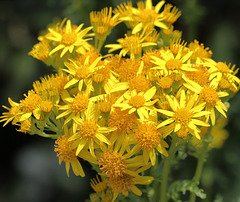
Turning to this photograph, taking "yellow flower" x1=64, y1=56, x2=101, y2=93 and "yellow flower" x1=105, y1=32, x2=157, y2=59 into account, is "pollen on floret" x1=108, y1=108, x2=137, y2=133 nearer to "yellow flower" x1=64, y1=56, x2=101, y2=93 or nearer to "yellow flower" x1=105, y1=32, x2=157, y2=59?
"yellow flower" x1=64, y1=56, x2=101, y2=93

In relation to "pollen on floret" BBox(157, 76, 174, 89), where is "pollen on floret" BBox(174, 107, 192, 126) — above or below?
below

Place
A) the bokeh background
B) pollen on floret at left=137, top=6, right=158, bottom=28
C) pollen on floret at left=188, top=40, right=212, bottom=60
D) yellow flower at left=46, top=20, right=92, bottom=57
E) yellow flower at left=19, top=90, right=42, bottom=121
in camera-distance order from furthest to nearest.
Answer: the bokeh background < pollen on floret at left=137, top=6, right=158, bottom=28 < yellow flower at left=46, top=20, right=92, bottom=57 < pollen on floret at left=188, top=40, right=212, bottom=60 < yellow flower at left=19, top=90, right=42, bottom=121

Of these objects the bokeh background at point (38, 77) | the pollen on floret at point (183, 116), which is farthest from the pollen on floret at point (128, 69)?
the bokeh background at point (38, 77)

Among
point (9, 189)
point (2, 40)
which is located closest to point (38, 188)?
point (9, 189)

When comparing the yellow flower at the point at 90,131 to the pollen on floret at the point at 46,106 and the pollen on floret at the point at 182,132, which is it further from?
the pollen on floret at the point at 182,132

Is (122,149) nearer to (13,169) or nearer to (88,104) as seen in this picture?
(88,104)

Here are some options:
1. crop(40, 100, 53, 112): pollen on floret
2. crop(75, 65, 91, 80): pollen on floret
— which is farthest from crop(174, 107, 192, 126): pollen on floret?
crop(40, 100, 53, 112): pollen on floret
